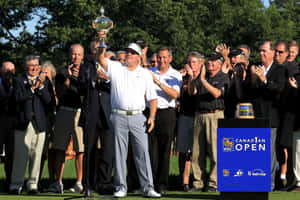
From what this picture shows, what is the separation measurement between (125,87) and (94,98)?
995 millimetres

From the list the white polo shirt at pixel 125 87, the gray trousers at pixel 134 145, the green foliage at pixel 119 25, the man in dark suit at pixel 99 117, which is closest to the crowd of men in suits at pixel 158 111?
the man in dark suit at pixel 99 117

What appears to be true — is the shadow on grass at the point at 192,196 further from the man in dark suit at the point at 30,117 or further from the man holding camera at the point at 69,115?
the man in dark suit at the point at 30,117

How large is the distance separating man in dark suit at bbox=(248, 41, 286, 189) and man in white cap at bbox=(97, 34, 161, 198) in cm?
195

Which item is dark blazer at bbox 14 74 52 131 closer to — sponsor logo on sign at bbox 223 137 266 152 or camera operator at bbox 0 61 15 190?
camera operator at bbox 0 61 15 190

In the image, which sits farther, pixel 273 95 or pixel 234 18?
pixel 234 18

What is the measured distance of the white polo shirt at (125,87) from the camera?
29.7ft

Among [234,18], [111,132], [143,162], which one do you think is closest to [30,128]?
[111,132]

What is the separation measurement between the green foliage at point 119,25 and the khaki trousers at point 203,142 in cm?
2283

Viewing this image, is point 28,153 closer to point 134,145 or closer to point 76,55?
point 76,55

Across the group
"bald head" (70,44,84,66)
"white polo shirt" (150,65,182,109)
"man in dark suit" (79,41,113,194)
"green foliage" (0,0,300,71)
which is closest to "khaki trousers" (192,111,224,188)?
"white polo shirt" (150,65,182,109)

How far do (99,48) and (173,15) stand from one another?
91.9ft

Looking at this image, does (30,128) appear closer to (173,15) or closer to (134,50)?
(134,50)

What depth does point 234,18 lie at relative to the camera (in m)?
42.0

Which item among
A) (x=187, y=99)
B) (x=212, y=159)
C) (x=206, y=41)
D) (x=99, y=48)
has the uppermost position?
(x=206, y=41)
